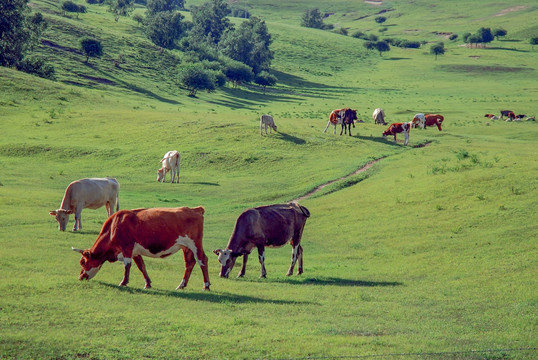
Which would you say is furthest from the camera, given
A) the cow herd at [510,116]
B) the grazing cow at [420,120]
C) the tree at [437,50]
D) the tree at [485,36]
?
the tree at [485,36]

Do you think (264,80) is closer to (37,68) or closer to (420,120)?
(37,68)

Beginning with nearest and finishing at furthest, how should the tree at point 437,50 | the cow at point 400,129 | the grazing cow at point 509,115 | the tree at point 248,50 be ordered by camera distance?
the cow at point 400,129, the grazing cow at point 509,115, the tree at point 248,50, the tree at point 437,50

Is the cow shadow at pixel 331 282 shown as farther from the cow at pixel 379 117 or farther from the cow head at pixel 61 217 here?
the cow at pixel 379 117

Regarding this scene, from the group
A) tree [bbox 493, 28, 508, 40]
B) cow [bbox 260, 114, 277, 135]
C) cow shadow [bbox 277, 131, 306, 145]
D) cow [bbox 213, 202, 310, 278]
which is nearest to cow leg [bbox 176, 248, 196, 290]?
cow [bbox 213, 202, 310, 278]

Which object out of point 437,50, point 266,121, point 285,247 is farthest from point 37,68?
point 437,50

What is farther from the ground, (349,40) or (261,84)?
(349,40)

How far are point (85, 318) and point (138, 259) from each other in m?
3.88

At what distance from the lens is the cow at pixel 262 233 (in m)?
21.4

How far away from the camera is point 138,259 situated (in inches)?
712

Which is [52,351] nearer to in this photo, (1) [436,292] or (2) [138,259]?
(2) [138,259]

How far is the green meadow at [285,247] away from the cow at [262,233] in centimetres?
73

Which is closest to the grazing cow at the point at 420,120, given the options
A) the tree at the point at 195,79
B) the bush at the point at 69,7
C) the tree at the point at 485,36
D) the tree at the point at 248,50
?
the tree at the point at 195,79

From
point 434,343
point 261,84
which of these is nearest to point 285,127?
point 434,343

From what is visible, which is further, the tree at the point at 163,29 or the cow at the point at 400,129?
the tree at the point at 163,29
